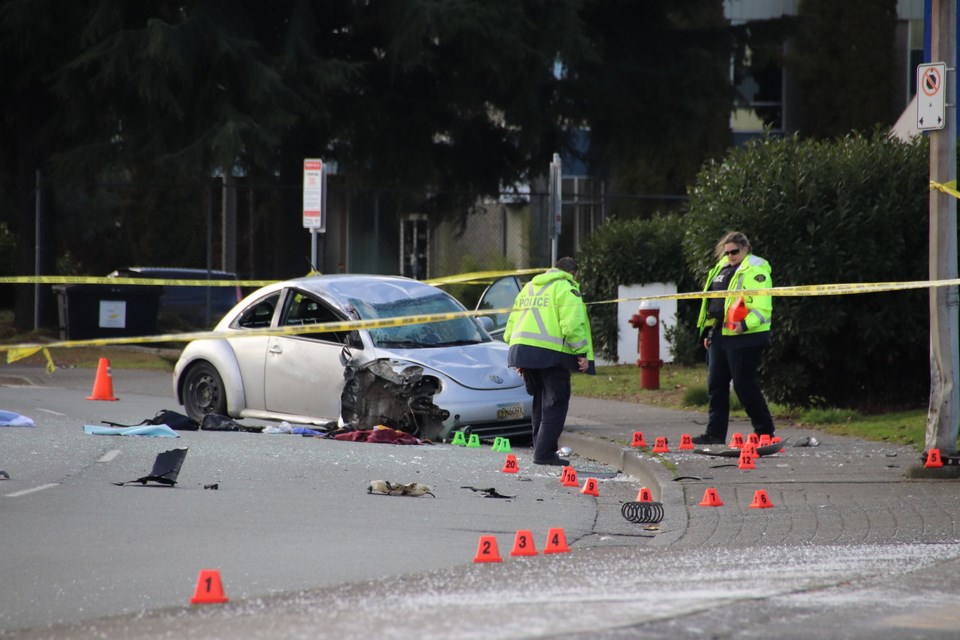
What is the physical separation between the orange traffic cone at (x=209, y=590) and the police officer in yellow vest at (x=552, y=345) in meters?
5.58

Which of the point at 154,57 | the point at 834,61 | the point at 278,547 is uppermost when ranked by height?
the point at 834,61

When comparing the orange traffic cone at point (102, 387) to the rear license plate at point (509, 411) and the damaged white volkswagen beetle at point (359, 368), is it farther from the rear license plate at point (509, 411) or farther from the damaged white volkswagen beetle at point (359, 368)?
the rear license plate at point (509, 411)

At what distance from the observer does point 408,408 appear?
1262cm

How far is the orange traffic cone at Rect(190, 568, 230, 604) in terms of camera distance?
5957mm

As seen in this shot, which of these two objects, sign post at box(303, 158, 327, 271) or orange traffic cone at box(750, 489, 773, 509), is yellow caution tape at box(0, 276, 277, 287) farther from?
orange traffic cone at box(750, 489, 773, 509)

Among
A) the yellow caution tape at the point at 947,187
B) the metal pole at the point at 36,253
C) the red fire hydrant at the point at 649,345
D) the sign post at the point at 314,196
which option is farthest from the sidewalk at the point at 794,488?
the metal pole at the point at 36,253

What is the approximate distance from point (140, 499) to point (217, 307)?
20.2 m

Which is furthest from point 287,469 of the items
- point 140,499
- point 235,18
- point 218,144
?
point 235,18

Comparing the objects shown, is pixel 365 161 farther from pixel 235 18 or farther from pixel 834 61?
pixel 834 61

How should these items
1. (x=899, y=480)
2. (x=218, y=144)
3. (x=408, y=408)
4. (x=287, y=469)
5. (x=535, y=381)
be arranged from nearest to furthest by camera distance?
1. (x=899, y=480)
2. (x=287, y=469)
3. (x=535, y=381)
4. (x=408, y=408)
5. (x=218, y=144)

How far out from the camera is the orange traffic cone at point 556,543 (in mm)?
7323

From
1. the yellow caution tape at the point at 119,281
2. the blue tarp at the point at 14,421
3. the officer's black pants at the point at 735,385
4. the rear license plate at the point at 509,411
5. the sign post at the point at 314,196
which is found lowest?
the blue tarp at the point at 14,421

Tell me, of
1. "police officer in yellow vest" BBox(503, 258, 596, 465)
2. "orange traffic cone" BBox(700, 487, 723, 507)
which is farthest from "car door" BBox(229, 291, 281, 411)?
"orange traffic cone" BBox(700, 487, 723, 507)

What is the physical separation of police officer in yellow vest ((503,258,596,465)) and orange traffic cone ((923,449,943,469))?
2.67 metres
